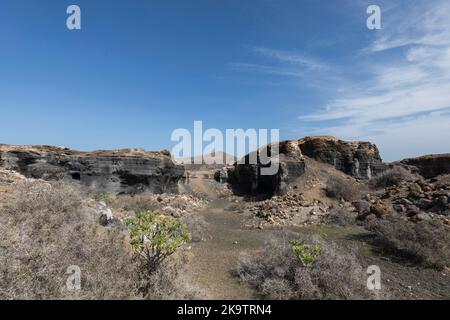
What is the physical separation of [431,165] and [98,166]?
2992cm

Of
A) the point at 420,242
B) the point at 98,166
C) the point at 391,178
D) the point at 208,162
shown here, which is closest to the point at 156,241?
the point at 420,242

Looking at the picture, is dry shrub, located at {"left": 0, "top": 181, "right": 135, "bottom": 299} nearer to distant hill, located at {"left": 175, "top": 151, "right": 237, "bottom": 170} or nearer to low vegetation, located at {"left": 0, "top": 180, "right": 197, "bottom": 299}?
low vegetation, located at {"left": 0, "top": 180, "right": 197, "bottom": 299}

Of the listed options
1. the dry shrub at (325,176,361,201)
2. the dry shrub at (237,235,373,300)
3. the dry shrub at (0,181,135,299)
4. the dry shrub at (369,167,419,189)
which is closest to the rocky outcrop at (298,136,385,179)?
the dry shrub at (369,167,419,189)

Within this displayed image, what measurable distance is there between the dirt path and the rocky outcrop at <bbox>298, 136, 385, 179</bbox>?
14002 mm

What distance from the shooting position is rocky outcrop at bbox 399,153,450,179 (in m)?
24.8

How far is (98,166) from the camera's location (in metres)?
19.3

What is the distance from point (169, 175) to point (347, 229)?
46.7 feet

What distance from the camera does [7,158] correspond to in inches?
666

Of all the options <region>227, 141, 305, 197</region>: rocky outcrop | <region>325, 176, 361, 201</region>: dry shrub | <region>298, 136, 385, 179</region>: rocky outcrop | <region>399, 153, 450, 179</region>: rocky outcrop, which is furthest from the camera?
<region>298, 136, 385, 179</region>: rocky outcrop

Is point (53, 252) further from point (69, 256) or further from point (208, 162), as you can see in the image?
point (208, 162)

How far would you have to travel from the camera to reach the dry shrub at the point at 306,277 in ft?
18.7

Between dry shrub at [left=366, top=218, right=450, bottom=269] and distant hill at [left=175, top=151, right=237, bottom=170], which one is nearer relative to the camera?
dry shrub at [left=366, top=218, right=450, bottom=269]

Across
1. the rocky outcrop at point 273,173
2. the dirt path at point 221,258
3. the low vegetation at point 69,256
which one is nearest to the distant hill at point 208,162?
the rocky outcrop at point 273,173
